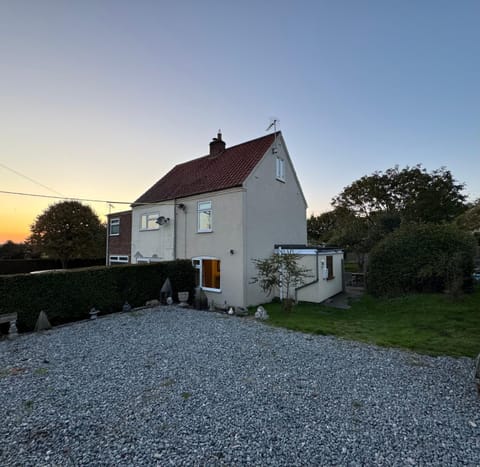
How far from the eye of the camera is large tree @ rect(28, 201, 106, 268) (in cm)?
2727

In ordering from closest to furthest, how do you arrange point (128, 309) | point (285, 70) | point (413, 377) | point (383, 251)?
point (413, 377) → point (128, 309) → point (285, 70) → point (383, 251)

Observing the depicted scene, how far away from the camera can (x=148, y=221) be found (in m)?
16.3

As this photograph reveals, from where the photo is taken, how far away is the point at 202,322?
27.6ft

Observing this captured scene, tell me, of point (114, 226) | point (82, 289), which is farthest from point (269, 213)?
point (114, 226)

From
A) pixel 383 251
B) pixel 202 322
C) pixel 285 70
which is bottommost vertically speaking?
pixel 202 322

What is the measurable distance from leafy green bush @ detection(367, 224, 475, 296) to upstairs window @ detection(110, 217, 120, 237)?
1791cm

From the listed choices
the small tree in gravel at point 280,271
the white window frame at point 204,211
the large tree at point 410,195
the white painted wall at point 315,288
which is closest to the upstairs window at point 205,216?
the white window frame at point 204,211

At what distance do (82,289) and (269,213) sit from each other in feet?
30.2

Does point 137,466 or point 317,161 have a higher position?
point 317,161

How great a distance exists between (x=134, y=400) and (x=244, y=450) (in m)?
1.96

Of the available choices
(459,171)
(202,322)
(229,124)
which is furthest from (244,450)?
(459,171)

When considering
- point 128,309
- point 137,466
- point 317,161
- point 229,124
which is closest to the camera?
point 137,466

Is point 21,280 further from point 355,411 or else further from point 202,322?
point 355,411

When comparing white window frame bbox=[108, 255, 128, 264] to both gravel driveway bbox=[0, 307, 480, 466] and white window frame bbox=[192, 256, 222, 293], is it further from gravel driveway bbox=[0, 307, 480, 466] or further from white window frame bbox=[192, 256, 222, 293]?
gravel driveway bbox=[0, 307, 480, 466]
